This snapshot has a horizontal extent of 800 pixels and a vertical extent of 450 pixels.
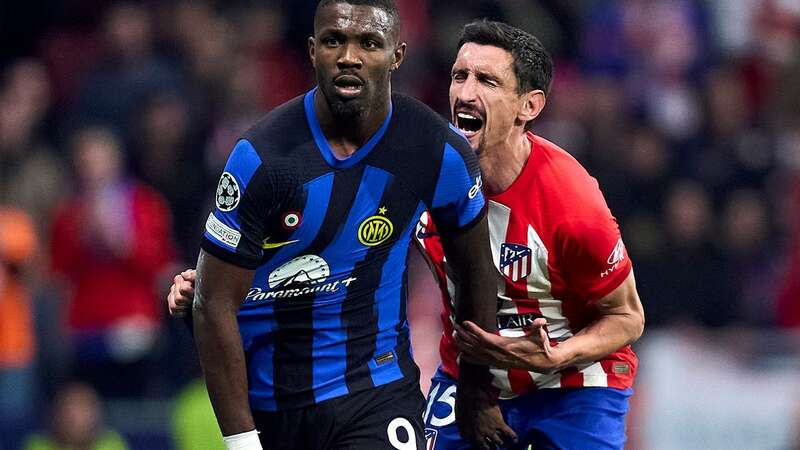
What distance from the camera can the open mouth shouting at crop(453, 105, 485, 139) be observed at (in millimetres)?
5625

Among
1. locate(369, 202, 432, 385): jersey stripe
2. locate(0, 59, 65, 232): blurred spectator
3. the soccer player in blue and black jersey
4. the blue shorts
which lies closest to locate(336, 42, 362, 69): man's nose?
the soccer player in blue and black jersey

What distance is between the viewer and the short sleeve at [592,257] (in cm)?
550

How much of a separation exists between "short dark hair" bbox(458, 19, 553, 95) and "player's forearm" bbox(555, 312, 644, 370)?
88 cm

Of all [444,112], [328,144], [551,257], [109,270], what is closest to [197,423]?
[109,270]

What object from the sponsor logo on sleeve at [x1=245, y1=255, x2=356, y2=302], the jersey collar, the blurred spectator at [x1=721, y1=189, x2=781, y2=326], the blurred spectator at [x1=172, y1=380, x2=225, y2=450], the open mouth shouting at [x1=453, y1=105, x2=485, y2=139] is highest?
the jersey collar

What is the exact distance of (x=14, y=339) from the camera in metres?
9.64

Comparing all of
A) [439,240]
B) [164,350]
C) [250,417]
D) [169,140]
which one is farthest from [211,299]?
[169,140]

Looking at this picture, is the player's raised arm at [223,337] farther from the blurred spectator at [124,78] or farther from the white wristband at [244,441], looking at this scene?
the blurred spectator at [124,78]

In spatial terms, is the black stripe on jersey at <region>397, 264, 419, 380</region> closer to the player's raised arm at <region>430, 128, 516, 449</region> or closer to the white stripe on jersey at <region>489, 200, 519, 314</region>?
the player's raised arm at <region>430, 128, 516, 449</region>

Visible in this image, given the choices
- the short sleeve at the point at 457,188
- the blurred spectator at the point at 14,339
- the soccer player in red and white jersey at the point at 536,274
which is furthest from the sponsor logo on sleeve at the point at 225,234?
the blurred spectator at the point at 14,339

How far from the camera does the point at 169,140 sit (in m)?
10.9

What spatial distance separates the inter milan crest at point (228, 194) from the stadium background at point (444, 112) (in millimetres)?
4773

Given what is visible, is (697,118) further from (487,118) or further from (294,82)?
(487,118)

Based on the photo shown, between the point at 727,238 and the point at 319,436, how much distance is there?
6.33 meters
